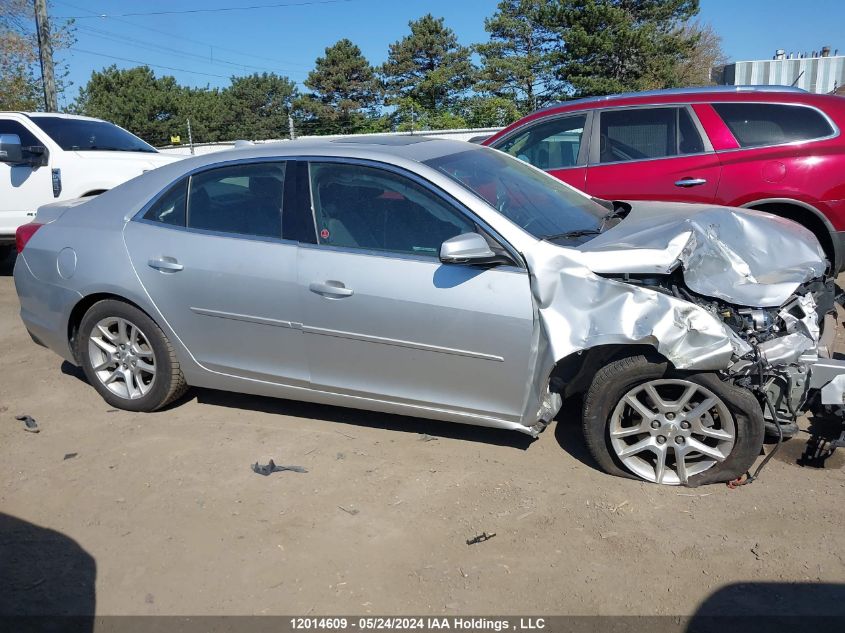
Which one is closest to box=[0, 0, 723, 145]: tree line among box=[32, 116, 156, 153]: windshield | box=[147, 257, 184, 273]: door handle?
box=[32, 116, 156, 153]: windshield

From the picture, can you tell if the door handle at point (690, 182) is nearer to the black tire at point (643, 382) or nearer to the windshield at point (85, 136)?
the black tire at point (643, 382)

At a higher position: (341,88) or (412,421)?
(341,88)

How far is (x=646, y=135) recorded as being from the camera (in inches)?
254

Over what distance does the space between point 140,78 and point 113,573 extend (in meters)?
50.0

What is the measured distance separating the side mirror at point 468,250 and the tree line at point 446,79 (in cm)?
2677

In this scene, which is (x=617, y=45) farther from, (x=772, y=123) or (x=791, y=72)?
(x=772, y=123)

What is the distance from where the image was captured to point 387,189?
392 cm

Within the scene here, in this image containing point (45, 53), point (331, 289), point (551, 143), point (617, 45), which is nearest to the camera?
point (331, 289)

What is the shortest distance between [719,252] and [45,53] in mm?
21169

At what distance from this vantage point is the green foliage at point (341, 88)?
4300 cm

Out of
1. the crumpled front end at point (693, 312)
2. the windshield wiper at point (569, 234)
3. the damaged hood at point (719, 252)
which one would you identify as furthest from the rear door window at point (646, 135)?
the crumpled front end at point (693, 312)

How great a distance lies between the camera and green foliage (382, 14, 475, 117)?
40.7 metres

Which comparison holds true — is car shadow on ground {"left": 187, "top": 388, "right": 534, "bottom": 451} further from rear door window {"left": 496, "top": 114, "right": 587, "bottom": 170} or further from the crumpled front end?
rear door window {"left": 496, "top": 114, "right": 587, "bottom": 170}

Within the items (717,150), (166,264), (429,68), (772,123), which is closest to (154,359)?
(166,264)
